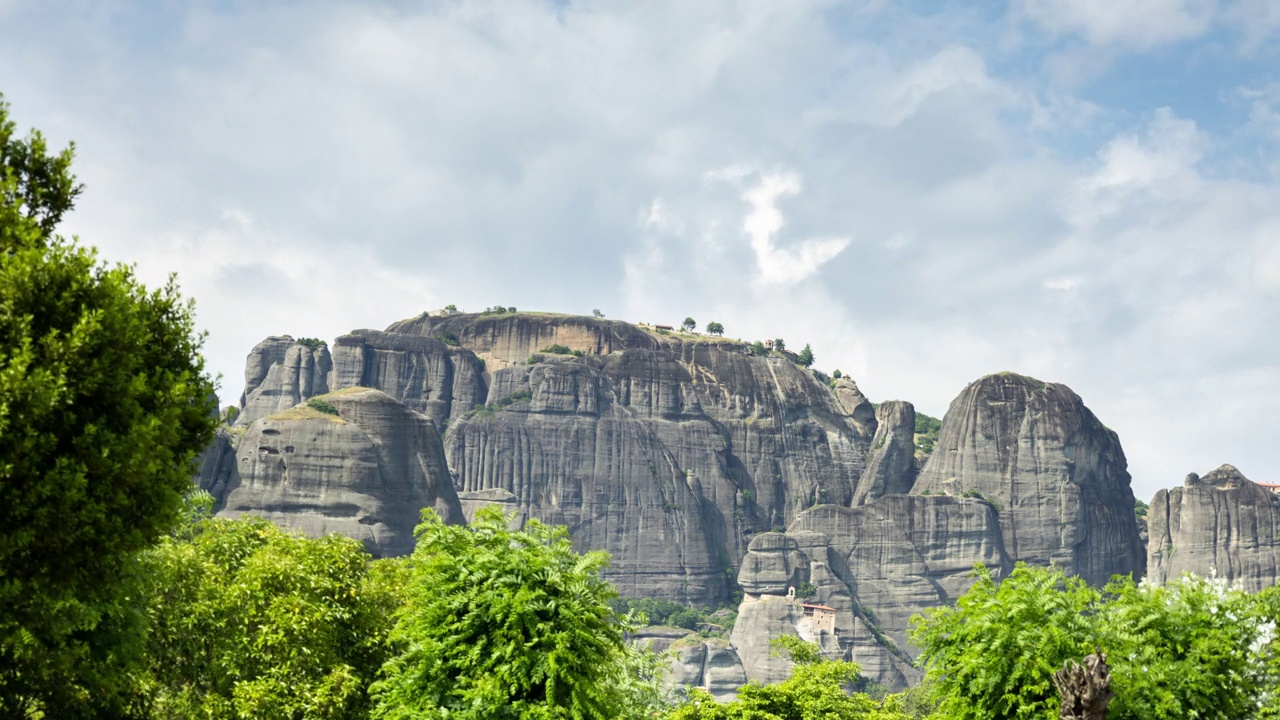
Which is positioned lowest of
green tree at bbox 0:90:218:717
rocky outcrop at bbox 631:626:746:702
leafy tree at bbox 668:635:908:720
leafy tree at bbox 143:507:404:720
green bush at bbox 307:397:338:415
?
rocky outcrop at bbox 631:626:746:702

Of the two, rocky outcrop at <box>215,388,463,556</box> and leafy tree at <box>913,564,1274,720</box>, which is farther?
rocky outcrop at <box>215,388,463,556</box>

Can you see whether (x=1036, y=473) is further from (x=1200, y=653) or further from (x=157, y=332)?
(x=157, y=332)

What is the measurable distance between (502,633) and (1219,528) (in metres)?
187

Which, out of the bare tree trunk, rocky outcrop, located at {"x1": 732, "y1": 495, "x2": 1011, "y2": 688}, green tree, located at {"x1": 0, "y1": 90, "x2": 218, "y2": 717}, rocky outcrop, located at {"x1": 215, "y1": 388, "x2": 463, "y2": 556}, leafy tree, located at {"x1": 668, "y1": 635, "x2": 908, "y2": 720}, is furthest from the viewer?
rocky outcrop, located at {"x1": 732, "y1": 495, "x2": 1011, "y2": 688}

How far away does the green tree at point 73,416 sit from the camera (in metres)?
17.7

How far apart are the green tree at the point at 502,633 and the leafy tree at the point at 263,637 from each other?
4.48 meters

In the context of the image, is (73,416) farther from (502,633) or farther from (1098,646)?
(1098,646)

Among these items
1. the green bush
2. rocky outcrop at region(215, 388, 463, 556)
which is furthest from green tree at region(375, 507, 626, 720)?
the green bush

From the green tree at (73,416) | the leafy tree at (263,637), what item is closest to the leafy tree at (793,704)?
the leafy tree at (263,637)

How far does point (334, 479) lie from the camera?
149750 mm

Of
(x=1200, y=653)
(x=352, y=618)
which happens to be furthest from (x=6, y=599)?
(x=1200, y=653)

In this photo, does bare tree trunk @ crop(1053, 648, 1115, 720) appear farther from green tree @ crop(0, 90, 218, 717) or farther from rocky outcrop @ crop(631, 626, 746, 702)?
rocky outcrop @ crop(631, 626, 746, 702)

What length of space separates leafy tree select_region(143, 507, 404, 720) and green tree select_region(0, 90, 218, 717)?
791 centimetres

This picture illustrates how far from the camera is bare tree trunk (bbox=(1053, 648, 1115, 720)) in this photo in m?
21.0
